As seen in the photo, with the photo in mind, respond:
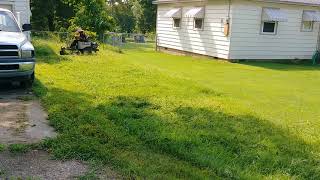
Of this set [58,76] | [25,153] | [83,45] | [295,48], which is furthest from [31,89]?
[295,48]

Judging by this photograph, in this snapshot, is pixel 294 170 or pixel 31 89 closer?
pixel 294 170

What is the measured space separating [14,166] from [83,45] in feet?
38.2

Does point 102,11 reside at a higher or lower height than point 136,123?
higher

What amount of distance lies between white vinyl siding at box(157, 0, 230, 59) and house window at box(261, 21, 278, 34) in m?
2.04

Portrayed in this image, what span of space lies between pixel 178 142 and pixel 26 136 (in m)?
2.02

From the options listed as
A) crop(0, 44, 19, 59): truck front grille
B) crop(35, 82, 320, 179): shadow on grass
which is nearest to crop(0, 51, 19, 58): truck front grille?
crop(0, 44, 19, 59): truck front grille

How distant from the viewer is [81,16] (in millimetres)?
22406

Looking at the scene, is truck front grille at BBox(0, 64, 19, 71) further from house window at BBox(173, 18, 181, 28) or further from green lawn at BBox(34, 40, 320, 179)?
house window at BBox(173, 18, 181, 28)

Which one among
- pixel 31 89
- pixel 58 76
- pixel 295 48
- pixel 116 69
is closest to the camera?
pixel 31 89

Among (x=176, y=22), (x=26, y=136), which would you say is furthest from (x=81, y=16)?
(x=26, y=136)

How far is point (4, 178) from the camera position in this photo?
3701mm

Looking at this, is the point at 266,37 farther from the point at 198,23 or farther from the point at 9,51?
the point at 9,51

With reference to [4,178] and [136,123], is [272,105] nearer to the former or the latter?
[136,123]

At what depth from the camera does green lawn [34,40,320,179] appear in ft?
14.4
